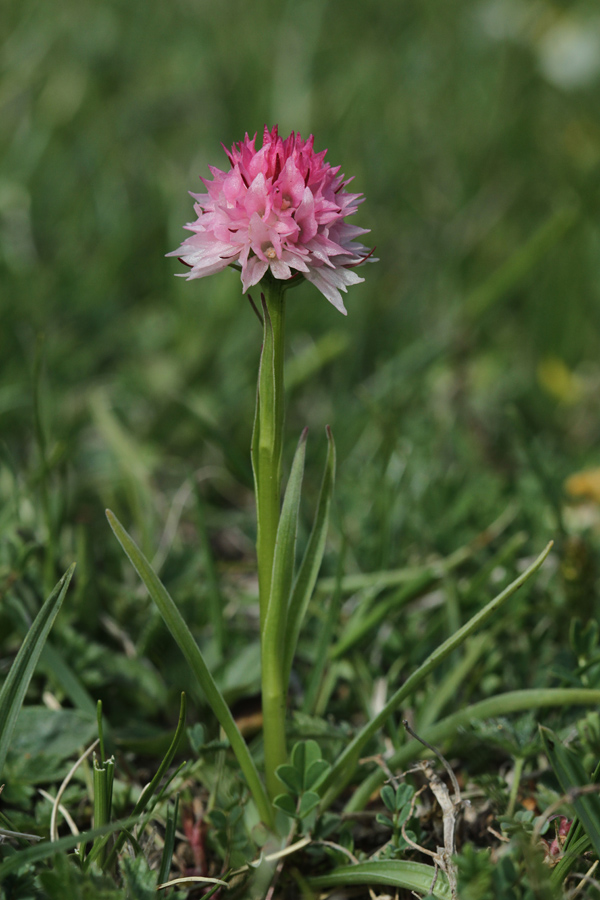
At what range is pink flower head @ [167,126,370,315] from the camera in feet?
3.39

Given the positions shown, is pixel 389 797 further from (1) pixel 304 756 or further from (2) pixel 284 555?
(2) pixel 284 555

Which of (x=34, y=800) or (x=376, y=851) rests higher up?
(x=376, y=851)

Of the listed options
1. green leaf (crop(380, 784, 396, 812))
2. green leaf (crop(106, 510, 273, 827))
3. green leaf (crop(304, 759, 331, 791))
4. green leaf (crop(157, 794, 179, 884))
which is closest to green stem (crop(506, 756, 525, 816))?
green leaf (crop(380, 784, 396, 812))

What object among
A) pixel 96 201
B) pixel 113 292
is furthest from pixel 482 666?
pixel 96 201

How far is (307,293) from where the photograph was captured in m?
2.95

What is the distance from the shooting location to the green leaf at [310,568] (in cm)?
125

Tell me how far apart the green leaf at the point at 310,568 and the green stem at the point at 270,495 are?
39 mm

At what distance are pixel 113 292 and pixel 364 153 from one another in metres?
1.59

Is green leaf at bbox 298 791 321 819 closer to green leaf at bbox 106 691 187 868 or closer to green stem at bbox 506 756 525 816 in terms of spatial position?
green leaf at bbox 106 691 187 868

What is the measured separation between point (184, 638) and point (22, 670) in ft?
0.79

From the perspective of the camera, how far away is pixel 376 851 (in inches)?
50.4

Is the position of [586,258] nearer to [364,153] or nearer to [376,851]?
[364,153]

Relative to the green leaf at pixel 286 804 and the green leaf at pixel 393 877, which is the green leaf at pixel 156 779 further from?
the green leaf at pixel 393 877

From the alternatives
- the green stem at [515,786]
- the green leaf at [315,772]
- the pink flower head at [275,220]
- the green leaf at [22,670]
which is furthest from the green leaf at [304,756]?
the pink flower head at [275,220]
